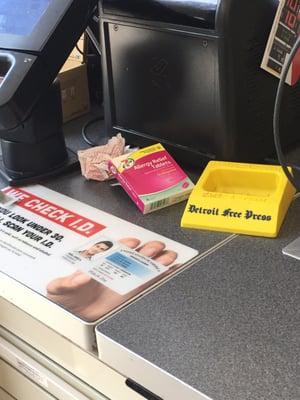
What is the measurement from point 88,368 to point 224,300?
7.8 inches

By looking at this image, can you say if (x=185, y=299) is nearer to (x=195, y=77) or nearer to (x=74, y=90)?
(x=195, y=77)

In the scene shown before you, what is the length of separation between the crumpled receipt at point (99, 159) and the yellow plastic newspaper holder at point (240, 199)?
0.17 metres

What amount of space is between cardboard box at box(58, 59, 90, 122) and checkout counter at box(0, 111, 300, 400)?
38 centimetres

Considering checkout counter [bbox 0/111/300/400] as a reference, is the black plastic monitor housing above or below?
above

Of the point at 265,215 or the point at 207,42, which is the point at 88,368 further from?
the point at 207,42

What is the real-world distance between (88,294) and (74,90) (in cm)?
65

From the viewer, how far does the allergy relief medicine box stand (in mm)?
952

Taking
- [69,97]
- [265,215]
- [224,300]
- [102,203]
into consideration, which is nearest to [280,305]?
[224,300]

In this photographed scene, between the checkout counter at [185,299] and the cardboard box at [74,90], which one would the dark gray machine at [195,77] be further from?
the cardboard box at [74,90]

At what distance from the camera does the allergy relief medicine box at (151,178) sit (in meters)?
0.95

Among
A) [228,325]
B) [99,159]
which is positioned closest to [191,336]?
[228,325]

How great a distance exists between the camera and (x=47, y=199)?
1.01m

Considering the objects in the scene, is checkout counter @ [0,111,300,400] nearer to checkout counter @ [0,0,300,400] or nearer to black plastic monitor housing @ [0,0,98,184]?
checkout counter @ [0,0,300,400]

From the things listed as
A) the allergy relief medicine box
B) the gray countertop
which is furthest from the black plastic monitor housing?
the gray countertop
